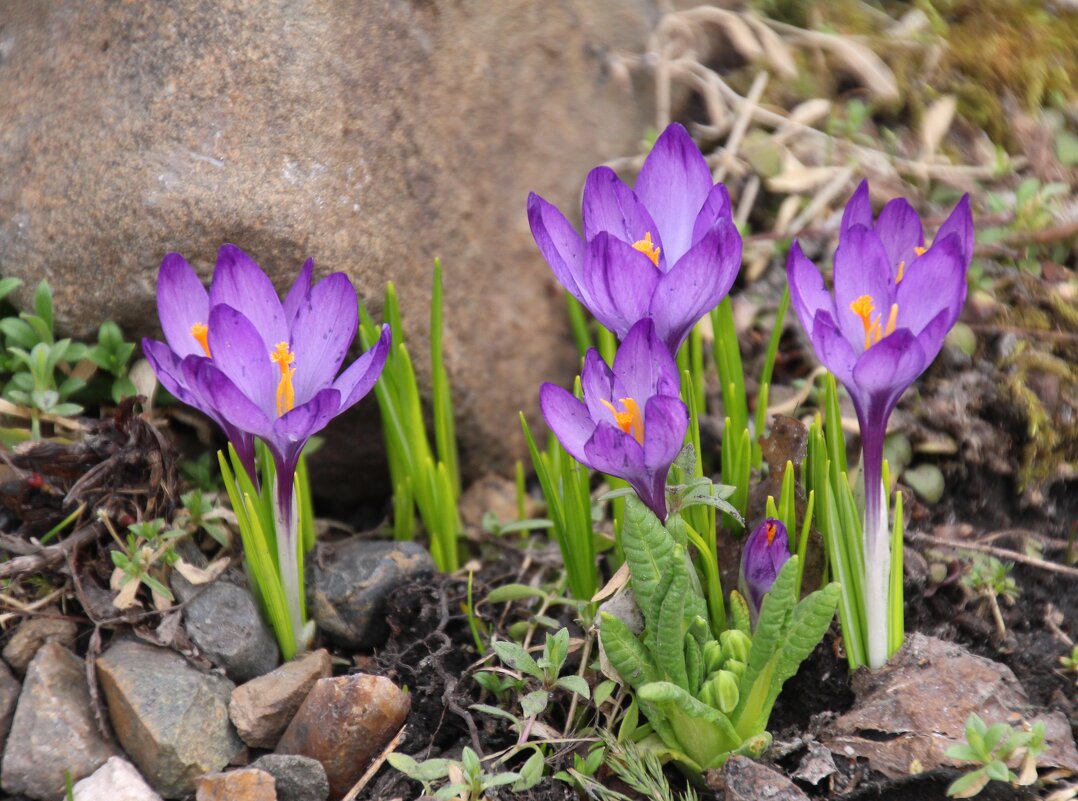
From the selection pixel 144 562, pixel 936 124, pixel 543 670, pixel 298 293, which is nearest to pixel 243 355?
pixel 298 293

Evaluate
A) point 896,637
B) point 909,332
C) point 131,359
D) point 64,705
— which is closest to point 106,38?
point 131,359

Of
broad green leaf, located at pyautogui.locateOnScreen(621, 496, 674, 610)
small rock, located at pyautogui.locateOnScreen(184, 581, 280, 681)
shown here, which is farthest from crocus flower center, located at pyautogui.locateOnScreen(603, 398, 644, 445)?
small rock, located at pyautogui.locateOnScreen(184, 581, 280, 681)

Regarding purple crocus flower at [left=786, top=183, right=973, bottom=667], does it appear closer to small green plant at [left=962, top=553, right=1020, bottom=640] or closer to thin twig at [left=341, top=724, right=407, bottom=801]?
small green plant at [left=962, top=553, right=1020, bottom=640]

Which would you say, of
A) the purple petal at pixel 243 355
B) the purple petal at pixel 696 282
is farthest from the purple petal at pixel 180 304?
the purple petal at pixel 696 282

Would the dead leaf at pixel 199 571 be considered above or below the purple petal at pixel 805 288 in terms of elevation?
below

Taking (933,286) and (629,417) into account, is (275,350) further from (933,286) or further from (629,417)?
(933,286)

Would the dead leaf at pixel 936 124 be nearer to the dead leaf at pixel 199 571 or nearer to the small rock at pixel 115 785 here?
the dead leaf at pixel 199 571
